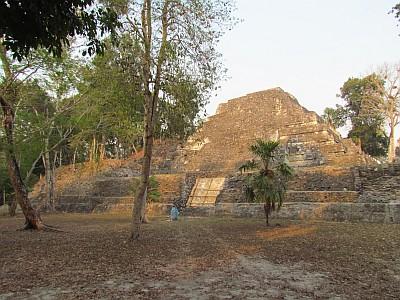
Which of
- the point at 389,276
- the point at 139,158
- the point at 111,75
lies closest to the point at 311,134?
the point at 139,158

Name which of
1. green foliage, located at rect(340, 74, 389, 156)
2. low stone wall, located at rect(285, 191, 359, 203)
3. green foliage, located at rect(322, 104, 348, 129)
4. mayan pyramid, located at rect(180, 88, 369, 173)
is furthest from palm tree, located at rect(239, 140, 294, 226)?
green foliage, located at rect(322, 104, 348, 129)

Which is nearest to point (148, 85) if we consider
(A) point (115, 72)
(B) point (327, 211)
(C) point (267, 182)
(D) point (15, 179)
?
(A) point (115, 72)

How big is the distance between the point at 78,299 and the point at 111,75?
605cm

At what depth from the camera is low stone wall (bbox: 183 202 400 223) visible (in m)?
13.3

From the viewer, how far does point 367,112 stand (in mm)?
29141

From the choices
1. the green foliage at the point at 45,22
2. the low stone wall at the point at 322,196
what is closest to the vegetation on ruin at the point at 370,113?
the low stone wall at the point at 322,196

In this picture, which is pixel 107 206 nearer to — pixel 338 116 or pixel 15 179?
pixel 15 179

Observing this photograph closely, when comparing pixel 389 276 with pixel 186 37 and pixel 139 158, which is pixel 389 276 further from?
pixel 139 158

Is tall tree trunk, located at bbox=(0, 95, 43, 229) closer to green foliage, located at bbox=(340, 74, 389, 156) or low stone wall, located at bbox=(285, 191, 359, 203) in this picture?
low stone wall, located at bbox=(285, 191, 359, 203)

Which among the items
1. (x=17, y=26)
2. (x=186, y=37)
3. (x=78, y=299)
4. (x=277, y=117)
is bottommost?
(x=78, y=299)

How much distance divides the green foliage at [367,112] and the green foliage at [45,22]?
2745 centimetres

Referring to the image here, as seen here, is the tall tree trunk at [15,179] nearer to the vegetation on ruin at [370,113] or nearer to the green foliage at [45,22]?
the green foliage at [45,22]

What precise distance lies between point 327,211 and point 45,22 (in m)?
13.2

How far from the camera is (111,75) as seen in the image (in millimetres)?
9188
